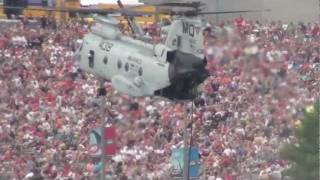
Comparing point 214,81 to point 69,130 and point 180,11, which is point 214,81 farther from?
point 180,11

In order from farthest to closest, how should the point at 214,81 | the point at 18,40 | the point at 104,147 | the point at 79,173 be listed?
the point at 18,40
the point at 214,81
the point at 79,173
the point at 104,147

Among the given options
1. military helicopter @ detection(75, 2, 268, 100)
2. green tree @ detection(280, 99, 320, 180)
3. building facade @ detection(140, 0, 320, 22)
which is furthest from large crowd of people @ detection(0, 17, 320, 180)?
building facade @ detection(140, 0, 320, 22)

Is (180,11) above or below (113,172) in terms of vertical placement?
above

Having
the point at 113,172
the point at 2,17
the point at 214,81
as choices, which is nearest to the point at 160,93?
the point at 113,172

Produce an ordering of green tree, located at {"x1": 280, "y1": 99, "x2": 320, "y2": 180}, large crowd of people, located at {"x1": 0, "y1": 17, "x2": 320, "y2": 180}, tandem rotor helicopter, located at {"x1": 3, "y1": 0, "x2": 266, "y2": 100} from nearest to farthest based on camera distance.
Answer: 1. large crowd of people, located at {"x1": 0, "y1": 17, "x2": 320, "y2": 180}
2. green tree, located at {"x1": 280, "y1": 99, "x2": 320, "y2": 180}
3. tandem rotor helicopter, located at {"x1": 3, "y1": 0, "x2": 266, "y2": 100}

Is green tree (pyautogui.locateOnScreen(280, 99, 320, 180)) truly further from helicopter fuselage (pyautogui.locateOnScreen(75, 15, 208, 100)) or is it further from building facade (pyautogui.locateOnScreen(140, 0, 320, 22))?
building facade (pyautogui.locateOnScreen(140, 0, 320, 22))

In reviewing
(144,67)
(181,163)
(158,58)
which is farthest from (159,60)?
(181,163)

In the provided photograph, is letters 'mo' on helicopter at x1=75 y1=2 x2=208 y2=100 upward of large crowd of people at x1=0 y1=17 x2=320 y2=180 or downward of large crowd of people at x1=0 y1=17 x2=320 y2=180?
upward

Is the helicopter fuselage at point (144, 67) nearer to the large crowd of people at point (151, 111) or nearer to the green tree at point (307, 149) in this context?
the large crowd of people at point (151, 111)
